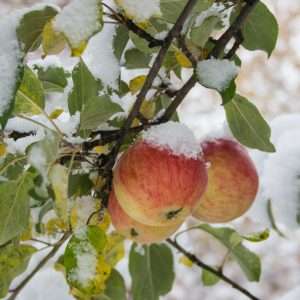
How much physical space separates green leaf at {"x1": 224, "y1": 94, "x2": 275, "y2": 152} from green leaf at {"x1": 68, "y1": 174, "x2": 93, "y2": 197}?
22cm

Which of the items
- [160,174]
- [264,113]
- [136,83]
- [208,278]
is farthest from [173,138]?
[264,113]

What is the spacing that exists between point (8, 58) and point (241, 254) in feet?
2.02

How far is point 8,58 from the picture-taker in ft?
2.04

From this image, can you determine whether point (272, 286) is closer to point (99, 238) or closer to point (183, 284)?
point (183, 284)

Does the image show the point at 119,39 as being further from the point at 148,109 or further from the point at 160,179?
the point at 160,179

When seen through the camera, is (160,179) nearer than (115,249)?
Yes

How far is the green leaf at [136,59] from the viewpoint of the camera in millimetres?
894

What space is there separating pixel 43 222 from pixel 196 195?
35cm

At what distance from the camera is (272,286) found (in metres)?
5.38

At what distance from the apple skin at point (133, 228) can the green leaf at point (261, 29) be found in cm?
28

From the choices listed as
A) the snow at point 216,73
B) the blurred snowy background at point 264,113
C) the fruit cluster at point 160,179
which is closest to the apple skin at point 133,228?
the fruit cluster at point 160,179

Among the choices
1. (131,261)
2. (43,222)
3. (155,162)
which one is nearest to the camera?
(155,162)

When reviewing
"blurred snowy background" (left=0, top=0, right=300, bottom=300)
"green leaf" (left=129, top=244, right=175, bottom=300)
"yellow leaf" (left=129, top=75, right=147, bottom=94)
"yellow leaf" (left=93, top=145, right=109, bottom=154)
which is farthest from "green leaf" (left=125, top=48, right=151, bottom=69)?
"blurred snowy background" (left=0, top=0, right=300, bottom=300)

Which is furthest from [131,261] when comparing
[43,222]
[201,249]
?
[201,249]
